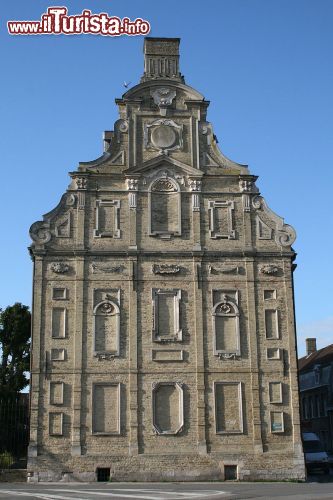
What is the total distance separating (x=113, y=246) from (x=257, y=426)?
34.1ft

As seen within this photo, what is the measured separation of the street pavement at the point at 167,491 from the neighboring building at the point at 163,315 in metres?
1.47

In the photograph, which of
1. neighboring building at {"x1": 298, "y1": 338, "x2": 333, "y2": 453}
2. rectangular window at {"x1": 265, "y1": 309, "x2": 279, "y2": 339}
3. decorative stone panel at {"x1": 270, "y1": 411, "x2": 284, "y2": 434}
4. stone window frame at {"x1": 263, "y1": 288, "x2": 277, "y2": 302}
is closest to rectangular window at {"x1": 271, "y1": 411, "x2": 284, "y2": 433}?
decorative stone panel at {"x1": 270, "y1": 411, "x2": 284, "y2": 434}

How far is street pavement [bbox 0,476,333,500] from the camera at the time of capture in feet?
71.8

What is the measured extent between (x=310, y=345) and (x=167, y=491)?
42669 mm

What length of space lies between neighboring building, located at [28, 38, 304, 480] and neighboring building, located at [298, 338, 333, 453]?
20.1 metres

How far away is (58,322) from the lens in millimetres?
31672

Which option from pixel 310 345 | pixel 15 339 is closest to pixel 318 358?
pixel 310 345

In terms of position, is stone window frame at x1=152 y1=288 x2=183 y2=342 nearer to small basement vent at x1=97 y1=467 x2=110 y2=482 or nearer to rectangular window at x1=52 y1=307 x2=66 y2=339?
rectangular window at x1=52 y1=307 x2=66 y2=339

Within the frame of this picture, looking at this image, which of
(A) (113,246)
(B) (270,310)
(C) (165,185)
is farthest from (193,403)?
(C) (165,185)

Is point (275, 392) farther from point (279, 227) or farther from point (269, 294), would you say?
point (279, 227)

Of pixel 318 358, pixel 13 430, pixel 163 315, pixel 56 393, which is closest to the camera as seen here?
pixel 56 393

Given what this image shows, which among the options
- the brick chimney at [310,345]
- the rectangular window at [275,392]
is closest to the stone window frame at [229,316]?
the rectangular window at [275,392]

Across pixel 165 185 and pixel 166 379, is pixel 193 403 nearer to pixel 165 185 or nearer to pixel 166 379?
pixel 166 379

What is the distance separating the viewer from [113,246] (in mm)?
32812
